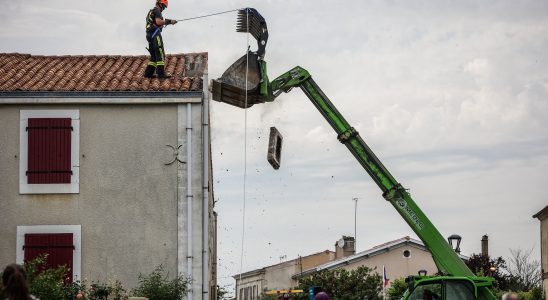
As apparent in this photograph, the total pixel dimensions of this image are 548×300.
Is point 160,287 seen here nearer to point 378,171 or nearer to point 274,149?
point 274,149

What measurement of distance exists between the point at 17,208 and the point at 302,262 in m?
54.9

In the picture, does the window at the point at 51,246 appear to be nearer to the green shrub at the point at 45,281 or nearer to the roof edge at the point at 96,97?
the green shrub at the point at 45,281

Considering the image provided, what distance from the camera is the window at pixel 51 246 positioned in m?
24.6

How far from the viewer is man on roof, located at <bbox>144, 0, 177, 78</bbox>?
25703 millimetres

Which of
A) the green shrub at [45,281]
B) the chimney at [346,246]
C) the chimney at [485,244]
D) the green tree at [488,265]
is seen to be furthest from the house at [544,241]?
the chimney at [346,246]

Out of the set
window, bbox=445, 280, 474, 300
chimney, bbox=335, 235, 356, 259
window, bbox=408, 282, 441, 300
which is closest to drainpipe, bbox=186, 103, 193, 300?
window, bbox=408, 282, 441, 300

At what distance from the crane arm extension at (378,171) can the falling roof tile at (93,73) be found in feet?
10.4

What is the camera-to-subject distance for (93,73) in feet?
88.4

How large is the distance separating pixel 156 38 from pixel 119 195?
3.89 meters

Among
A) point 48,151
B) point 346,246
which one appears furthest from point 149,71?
point 346,246

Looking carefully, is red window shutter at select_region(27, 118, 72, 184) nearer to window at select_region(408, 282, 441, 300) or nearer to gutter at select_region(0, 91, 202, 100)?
gutter at select_region(0, 91, 202, 100)

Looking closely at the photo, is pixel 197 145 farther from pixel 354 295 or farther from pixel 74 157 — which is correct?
pixel 354 295

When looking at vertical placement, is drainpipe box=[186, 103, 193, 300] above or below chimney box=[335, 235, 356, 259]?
below

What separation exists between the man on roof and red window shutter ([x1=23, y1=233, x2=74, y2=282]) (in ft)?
15.3
